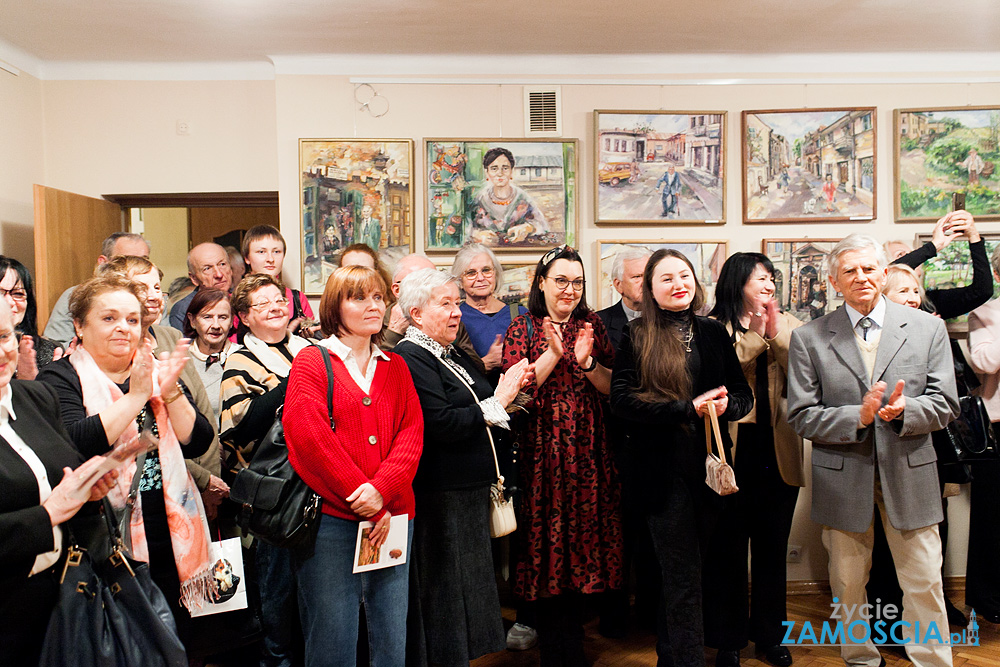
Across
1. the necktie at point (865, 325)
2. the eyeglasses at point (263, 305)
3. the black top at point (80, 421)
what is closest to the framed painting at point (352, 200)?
the eyeglasses at point (263, 305)

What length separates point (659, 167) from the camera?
4.73m

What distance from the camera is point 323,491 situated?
2.46 meters

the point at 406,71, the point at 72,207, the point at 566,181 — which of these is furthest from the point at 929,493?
the point at 72,207

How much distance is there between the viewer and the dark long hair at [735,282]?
11.2ft

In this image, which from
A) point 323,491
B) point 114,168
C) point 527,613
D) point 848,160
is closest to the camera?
point 323,491

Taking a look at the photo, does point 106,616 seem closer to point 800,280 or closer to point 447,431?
point 447,431

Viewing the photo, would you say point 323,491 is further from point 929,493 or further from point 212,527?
point 929,493

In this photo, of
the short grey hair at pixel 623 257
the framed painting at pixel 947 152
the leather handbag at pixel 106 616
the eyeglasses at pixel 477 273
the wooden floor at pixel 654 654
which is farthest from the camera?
the framed painting at pixel 947 152

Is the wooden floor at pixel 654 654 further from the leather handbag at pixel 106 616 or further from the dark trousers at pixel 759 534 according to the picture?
the leather handbag at pixel 106 616

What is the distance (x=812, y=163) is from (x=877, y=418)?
223 cm

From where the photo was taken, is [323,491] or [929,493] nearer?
[323,491]

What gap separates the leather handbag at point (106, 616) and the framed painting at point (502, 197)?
3.02 m

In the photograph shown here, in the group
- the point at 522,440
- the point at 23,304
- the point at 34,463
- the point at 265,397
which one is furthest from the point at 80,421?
the point at 522,440

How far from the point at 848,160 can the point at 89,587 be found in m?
4.63
